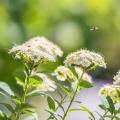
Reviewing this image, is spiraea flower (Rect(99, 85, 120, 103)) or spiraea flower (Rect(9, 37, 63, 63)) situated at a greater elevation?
spiraea flower (Rect(9, 37, 63, 63))

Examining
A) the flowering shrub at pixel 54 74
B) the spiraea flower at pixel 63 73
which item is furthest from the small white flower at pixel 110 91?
the spiraea flower at pixel 63 73

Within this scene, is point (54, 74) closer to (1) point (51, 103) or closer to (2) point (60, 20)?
(1) point (51, 103)

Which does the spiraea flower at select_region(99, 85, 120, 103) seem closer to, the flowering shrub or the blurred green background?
the flowering shrub

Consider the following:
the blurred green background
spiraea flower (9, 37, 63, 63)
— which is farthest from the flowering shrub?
the blurred green background

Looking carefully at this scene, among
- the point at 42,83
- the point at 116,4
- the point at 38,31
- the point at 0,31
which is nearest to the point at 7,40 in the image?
the point at 0,31

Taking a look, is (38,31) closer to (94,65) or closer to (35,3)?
(35,3)

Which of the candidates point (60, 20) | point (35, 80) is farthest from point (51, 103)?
point (60, 20)
